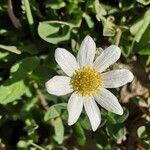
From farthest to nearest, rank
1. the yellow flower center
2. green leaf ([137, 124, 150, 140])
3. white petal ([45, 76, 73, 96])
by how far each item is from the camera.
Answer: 1. green leaf ([137, 124, 150, 140])
2. the yellow flower center
3. white petal ([45, 76, 73, 96])

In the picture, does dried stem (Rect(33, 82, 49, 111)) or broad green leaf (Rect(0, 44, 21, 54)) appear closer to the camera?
broad green leaf (Rect(0, 44, 21, 54))

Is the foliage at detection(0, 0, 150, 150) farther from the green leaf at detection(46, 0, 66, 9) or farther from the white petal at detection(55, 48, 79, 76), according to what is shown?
the white petal at detection(55, 48, 79, 76)

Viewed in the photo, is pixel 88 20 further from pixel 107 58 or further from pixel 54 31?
pixel 107 58

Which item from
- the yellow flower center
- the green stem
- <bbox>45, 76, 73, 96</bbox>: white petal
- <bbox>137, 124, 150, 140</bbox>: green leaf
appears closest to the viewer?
<bbox>45, 76, 73, 96</bbox>: white petal

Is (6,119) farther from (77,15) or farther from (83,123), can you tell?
(77,15)

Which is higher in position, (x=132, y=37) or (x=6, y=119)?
(x=132, y=37)

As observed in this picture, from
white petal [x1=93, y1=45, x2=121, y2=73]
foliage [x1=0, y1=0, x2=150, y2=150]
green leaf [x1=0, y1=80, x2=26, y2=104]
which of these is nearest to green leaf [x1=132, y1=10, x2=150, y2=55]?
foliage [x1=0, y1=0, x2=150, y2=150]

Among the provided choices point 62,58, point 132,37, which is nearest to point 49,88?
point 62,58

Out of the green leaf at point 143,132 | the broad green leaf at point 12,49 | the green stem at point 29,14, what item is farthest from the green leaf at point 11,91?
the green leaf at point 143,132
